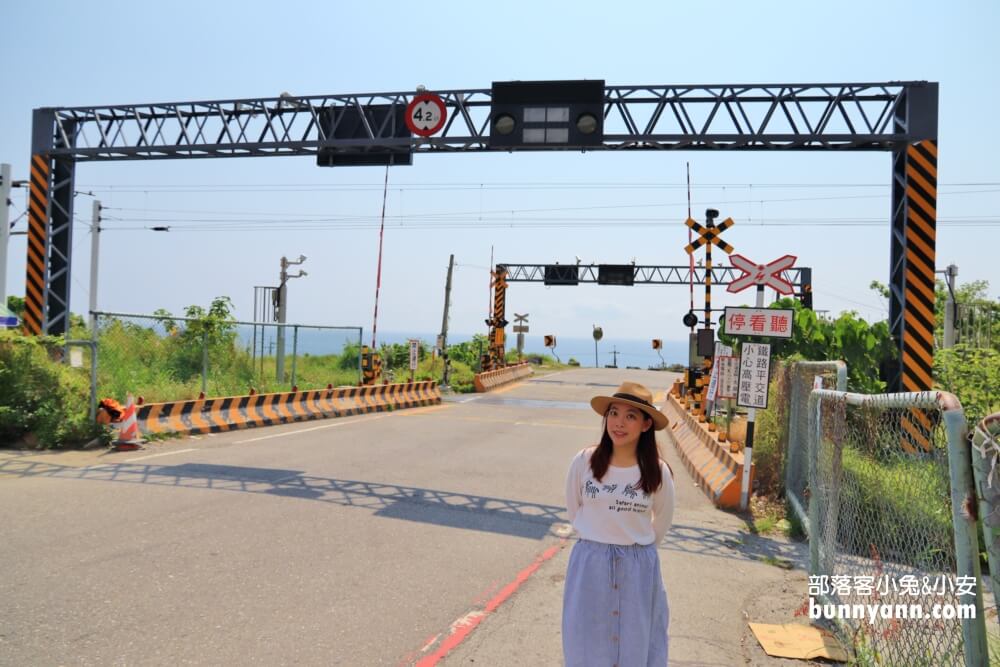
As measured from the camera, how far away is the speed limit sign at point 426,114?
50.2 ft

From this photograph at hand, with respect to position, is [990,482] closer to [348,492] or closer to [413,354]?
[348,492]

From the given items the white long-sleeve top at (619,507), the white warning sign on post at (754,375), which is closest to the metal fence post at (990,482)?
the white long-sleeve top at (619,507)

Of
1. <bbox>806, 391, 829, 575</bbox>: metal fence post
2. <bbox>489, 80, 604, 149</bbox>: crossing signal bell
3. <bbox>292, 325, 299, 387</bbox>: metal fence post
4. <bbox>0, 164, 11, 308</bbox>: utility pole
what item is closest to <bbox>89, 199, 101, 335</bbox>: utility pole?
<bbox>0, 164, 11, 308</bbox>: utility pole

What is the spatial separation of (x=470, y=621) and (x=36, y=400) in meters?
10.4

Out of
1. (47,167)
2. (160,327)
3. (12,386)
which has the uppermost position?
(47,167)

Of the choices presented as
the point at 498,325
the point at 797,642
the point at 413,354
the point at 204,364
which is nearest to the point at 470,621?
the point at 797,642

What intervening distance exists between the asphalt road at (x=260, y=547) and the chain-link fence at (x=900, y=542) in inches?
100

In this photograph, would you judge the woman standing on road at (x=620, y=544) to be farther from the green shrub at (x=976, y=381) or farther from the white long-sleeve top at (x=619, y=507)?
the green shrub at (x=976, y=381)

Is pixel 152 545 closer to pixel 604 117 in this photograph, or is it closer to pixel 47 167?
pixel 604 117

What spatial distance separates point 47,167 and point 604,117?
1349cm

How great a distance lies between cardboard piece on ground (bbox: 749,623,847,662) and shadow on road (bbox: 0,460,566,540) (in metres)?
2.98

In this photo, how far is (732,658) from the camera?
16.0 ft

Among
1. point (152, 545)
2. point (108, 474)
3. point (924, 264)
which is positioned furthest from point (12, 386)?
point (924, 264)

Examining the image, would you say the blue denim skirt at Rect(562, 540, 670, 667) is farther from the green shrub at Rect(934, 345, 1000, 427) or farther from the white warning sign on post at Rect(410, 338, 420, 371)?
the white warning sign on post at Rect(410, 338, 420, 371)
